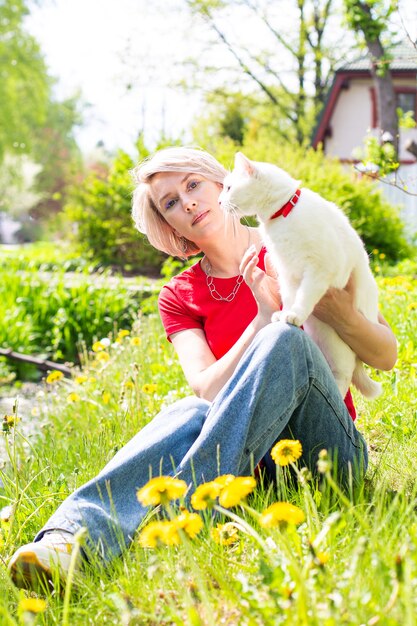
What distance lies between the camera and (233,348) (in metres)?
2.33

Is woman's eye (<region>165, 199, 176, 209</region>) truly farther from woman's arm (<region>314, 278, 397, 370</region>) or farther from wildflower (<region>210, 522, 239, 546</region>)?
wildflower (<region>210, 522, 239, 546</region>)

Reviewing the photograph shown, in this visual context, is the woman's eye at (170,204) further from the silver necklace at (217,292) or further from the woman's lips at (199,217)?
the silver necklace at (217,292)

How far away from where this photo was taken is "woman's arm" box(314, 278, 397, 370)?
2.19 m

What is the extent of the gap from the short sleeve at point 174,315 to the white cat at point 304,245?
1.88 feet

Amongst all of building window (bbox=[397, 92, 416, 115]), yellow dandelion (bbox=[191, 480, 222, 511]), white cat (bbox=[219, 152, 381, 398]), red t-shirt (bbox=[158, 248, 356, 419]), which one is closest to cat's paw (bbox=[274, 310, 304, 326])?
white cat (bbox=[219, 152, 381, 398])

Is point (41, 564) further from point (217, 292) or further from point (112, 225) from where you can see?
point (112, 225)

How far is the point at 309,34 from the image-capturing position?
2111cm

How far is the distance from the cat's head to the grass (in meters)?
0.86

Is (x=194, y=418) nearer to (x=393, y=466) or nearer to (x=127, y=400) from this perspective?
(x=393, y=466)

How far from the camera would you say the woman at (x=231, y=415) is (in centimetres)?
193

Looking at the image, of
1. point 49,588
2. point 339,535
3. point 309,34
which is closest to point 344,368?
point 339,535

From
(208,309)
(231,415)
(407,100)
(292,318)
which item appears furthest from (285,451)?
(407,100)

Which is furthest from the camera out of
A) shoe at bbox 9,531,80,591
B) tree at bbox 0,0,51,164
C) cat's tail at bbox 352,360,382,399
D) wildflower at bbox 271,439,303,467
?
tree at bbox 0,0,51,164

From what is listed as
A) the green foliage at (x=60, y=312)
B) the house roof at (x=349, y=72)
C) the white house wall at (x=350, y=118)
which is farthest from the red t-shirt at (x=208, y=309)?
the white house wall at (x=350, y=118)
